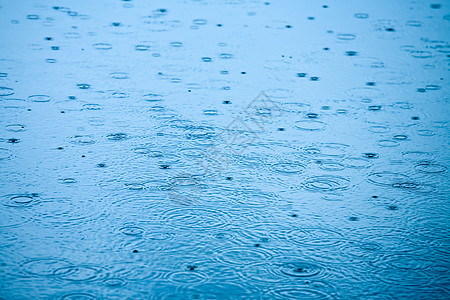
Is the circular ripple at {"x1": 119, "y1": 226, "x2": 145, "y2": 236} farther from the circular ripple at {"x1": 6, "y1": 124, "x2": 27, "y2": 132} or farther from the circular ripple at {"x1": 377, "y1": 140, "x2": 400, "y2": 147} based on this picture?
the circular ripple at {"x1": 377, "y1": 140, "x2": 400, "y2": 147}

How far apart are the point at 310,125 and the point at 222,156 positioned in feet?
2.30

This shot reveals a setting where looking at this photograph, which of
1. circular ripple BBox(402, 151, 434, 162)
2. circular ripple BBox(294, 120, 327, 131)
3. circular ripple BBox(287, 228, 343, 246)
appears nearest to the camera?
circular ripple BBox(287, 228, 343, 246)

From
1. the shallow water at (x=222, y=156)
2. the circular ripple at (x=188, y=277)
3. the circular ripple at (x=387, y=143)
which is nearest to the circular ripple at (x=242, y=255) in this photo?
the shallow water at (x=222, y=156)

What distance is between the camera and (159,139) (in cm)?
369

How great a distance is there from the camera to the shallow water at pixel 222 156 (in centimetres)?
261

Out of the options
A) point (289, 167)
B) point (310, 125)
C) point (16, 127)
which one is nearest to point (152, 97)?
point (16, 127)

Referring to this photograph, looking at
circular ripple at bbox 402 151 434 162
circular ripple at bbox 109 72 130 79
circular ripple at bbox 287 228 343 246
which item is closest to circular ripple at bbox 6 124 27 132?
circular ripple at bbox 109 72 130 79

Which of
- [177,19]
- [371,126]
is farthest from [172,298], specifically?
[177,19]

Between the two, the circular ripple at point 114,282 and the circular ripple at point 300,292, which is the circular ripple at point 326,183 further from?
the circular ripple at point 114,282

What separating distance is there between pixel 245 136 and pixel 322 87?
941 millimetres

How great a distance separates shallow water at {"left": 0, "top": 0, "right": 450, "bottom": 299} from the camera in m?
2.61

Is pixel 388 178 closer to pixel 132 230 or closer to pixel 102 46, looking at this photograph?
pixel 132 230

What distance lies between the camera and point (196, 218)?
2.96 metres

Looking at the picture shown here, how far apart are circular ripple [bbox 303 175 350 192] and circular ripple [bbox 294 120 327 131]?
1.97ft
